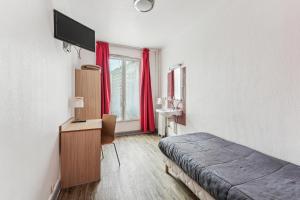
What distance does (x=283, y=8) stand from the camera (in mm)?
1726

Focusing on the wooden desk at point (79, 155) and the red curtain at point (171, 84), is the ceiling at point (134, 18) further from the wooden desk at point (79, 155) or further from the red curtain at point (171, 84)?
the wooden desk at point (79, 155)

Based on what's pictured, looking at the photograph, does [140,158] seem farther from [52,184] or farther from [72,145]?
[52,184]

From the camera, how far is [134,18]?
9.87 feet

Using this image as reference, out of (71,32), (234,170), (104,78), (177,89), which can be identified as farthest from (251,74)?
(104,78)

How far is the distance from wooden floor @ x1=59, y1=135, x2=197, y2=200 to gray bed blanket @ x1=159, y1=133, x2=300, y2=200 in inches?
15.3

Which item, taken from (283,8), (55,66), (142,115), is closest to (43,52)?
(55,66)

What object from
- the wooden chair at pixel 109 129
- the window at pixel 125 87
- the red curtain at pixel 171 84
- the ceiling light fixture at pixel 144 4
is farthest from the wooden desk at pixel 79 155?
the red curtain at pixel 171 84

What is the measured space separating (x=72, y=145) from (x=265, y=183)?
2.26 metres

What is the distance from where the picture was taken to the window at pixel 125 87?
468cm

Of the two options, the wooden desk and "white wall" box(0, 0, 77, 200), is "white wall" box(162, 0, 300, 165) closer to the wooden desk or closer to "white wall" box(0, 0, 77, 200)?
the wooden desk

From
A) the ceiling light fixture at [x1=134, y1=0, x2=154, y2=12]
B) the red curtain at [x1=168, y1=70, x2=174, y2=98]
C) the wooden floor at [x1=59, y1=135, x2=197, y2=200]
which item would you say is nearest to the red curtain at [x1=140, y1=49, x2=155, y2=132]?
the red curtain at [x1=168, y1=70, x2=174, y2=98]

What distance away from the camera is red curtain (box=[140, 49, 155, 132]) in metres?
4.82

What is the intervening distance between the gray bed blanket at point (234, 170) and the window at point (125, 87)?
2.78 meters

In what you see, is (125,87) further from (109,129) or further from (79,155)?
(79,155)
